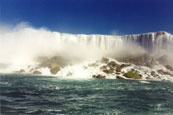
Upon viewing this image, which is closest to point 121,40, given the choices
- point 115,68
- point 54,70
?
point 115,68

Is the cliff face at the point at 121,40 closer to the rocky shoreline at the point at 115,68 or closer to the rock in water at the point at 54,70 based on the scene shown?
the rocky shoreline at the point at 115,68

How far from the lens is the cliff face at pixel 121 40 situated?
115812mm

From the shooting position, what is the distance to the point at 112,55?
123938 mm

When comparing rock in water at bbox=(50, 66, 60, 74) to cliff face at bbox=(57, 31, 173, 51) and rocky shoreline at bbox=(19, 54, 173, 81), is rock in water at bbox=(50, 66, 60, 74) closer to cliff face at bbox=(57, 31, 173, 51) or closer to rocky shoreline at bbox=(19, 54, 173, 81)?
rocky shoreline at bbox=(19, 54, 173, 81)

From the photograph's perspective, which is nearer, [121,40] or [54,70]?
[54,70]

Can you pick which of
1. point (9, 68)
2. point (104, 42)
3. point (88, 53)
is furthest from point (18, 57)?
point (104, 42)

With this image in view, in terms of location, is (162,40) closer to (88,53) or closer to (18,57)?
(88,53)

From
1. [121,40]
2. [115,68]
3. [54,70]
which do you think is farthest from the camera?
[121,40]

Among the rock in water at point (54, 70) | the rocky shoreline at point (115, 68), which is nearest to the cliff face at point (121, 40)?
the rocky shoreline at point (115, 68)

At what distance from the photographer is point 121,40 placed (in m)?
125

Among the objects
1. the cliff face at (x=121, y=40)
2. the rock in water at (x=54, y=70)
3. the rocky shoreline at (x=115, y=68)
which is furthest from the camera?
the cliff face at (x=121, y=40)

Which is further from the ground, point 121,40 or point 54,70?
point 121,40

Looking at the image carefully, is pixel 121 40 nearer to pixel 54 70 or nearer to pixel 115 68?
pixel 115 68

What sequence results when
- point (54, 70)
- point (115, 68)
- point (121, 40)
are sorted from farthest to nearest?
point (121, 40), point (115, 68), point (54, 70)
